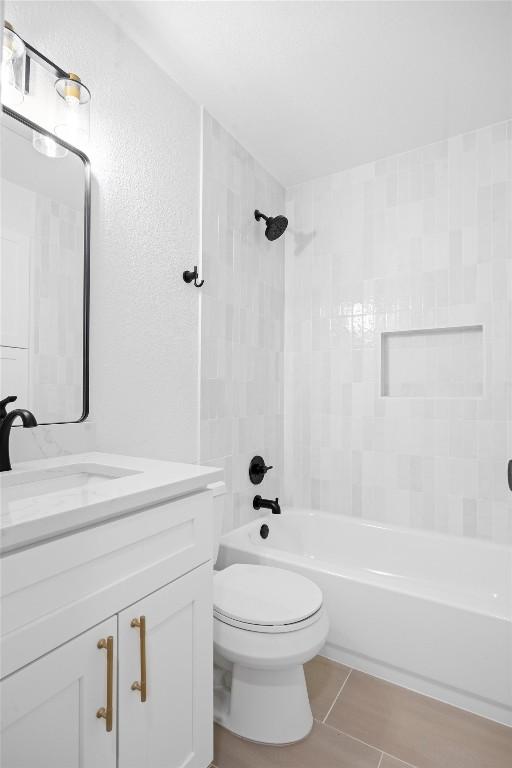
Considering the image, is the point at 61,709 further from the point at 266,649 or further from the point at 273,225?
the point at 273,225

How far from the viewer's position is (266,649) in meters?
1.33

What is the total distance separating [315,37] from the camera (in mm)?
1620

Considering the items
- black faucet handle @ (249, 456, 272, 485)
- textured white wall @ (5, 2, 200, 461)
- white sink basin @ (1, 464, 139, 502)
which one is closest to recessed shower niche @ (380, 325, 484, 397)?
black faucet handle @ (249, 456, 272, 485)

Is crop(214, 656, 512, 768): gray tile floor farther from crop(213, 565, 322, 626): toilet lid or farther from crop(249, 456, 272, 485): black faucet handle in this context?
crop(249, 456, 272, 485): black faucet handle

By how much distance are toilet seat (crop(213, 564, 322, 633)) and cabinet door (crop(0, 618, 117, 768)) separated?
1.76ft

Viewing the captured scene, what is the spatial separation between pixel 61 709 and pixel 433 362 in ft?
7.08

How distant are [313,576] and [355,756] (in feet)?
1.92

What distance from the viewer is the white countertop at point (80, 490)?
75cm

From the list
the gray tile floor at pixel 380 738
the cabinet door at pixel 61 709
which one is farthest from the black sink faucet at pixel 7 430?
the gray tile floor at pixel 380 738

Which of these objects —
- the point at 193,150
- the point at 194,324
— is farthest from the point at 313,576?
the point at 193,150

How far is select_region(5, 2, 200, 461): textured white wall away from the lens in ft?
4.81

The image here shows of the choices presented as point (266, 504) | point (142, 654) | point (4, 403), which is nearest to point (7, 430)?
point (4, 403)

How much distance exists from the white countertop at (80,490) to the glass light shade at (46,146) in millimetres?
947

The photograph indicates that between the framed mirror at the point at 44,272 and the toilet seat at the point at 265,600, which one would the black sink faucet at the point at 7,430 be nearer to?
the framed mirror at the point at 44,272
